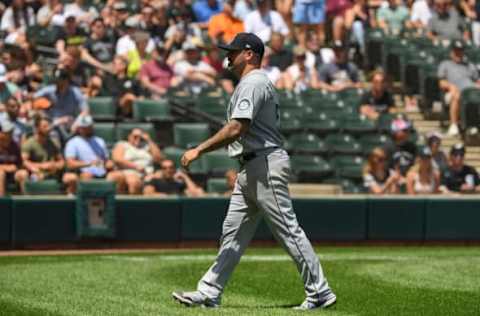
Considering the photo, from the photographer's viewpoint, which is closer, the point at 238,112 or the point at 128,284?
the point at 238,112

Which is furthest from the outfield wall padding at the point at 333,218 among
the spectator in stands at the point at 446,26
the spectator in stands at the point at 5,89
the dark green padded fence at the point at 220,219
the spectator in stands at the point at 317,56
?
the spectator in stands at the point at 446,26

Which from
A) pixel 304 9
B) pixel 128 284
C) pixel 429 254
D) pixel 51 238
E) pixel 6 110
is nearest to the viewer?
pixel 128 284

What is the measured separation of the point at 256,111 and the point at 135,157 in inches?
318

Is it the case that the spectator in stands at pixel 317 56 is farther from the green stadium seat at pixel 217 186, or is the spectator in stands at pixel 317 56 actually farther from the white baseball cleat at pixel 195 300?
the white baseball cleat at pixel 195 300

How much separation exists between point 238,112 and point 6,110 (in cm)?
832

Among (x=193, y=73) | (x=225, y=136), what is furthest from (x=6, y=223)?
(x=225, y=136)

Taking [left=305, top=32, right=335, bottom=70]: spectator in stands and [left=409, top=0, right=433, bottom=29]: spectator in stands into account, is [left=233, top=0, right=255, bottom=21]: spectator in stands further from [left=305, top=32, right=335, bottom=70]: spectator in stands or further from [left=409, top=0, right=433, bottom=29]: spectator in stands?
[left=409, top=0, right=433, bottom=29]: spectator in stands

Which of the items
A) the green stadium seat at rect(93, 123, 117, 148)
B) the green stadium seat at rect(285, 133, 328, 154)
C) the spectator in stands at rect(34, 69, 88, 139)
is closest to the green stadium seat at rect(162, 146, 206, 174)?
the green stadium seat at rect(93, 123, 117, 148)

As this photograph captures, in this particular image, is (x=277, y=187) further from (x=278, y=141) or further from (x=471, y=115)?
(x=471, y=115)

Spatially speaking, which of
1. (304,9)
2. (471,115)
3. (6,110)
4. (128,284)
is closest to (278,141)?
(128,284)

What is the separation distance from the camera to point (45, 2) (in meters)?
20.4

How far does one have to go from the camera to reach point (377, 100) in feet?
65.6

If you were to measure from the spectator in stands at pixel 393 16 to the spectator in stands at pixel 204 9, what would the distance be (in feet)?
11.4

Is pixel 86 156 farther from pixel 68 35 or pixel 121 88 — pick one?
pixel 68 35
